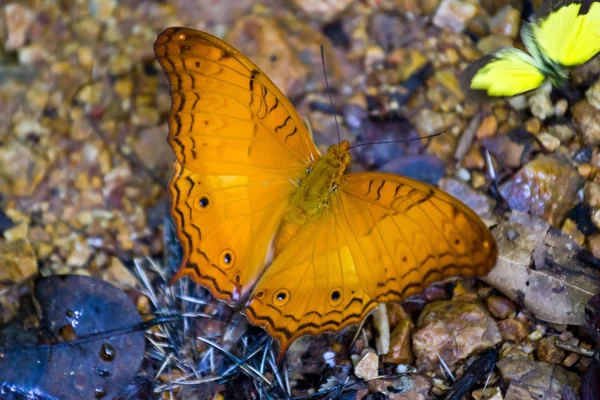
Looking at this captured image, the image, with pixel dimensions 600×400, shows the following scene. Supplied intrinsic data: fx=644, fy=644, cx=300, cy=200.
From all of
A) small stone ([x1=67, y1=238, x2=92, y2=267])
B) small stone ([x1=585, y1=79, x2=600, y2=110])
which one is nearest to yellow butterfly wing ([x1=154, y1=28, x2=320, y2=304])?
Answer: small stone ([x1=67, y1=238, x2=92, y2=267])

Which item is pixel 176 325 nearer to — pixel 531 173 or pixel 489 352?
pixel 489 352

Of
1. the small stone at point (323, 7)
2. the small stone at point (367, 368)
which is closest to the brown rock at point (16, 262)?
the small stone at point (367, 368)

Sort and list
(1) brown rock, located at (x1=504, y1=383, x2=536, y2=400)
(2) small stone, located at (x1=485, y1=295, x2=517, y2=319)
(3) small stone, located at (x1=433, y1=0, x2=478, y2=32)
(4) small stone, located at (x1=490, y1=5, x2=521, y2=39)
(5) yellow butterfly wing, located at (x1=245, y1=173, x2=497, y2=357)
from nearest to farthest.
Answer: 1. (5) yellow butterfly wing, located at (x1=245, y1=173, x2=497, y2=357)
2. (1) brown rock, located at (x1=504, y1=383, x2=536, y2=400)
3. (2) small stone, located at (x1=485, y1=295, x2=517, y2=319)
4. (4) small stone, located at (x1=490, y1=5, x2=521, y2=39)
5. (3) small stone, located at (x1=433, y1=0, x2=478, y2=32)

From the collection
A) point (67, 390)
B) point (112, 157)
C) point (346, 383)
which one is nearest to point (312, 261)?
point (346, 383)

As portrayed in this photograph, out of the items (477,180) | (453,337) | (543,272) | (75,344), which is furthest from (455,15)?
(75,344)

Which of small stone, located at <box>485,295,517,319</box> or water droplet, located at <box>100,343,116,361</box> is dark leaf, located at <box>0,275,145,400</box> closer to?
water droplet, located at <box>100,343,116,361</box>

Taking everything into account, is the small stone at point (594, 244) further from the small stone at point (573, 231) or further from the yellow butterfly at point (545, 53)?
the yellow butterfly at point (545, 53)
